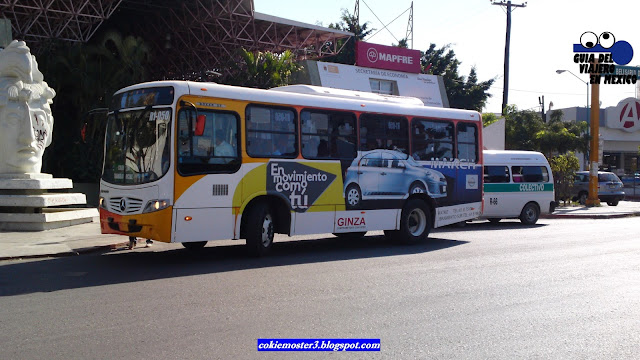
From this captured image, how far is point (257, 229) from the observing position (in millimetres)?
10945

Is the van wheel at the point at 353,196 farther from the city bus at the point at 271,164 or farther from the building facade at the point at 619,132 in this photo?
the building facade at the point at 619,132

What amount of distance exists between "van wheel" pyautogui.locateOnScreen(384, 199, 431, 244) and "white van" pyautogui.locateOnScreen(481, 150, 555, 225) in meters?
5.97

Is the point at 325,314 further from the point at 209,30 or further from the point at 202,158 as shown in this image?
the point at 209,30

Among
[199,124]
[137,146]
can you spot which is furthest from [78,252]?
[199,124]

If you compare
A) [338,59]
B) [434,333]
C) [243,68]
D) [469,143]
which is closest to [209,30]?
[243,68]

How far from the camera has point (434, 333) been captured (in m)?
6.10

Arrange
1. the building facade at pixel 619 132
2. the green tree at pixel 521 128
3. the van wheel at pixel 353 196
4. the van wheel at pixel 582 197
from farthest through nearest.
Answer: the building facade at pixel 619 132, the green tree at pixel 521 128, the van wheel at pixel 582 197, the van wheel at pixel 353 196

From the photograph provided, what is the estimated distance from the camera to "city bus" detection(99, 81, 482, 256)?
998 centimetres

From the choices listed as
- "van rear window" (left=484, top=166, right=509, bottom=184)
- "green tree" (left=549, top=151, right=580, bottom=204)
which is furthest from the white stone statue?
"green tree" (left=549, top=151, right=580, bottom=204)

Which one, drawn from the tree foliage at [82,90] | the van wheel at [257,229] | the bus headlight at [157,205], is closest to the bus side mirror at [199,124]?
the bus headlight at [157,205]

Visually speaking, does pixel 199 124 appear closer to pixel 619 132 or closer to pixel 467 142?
pixel 467 142

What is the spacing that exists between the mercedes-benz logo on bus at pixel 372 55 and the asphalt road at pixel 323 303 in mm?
23902

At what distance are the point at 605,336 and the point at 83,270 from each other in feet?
24.9

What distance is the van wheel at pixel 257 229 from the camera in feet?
35.8
